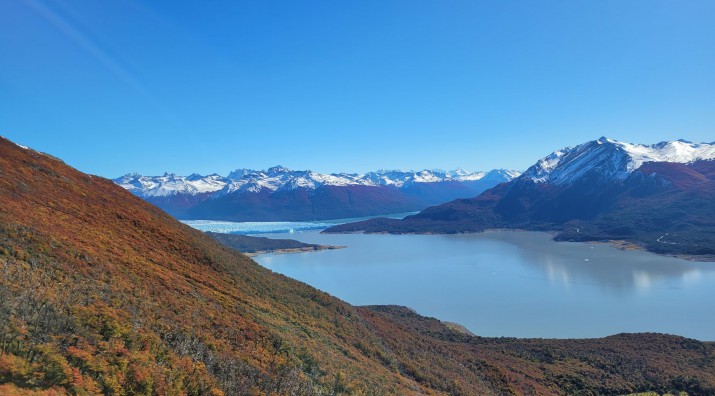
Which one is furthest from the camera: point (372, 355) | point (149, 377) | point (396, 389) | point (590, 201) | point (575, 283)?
point (590, 201)

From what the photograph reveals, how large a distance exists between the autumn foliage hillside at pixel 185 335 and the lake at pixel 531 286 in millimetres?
15671

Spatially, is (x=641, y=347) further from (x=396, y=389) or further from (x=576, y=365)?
(x=396, y=389)

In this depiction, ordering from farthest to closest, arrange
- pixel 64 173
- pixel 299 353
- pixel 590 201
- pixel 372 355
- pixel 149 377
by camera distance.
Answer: pixel 590 201 < pixel 64 173 < pixel 372 355 < pixel 299 353 < pixel 149 377

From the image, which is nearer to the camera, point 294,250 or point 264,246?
point 294,250

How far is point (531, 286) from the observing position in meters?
74.1

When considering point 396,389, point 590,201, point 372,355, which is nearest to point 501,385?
point 372,355

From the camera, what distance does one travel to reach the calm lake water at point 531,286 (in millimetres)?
54406

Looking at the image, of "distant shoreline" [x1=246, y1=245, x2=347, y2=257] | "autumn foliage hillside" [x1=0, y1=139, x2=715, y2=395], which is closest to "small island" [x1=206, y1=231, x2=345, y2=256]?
"distant shoreline" [x1=246, y1=245, x2=347, y2=257]

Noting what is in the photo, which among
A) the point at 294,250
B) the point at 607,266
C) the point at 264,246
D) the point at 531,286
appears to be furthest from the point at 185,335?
the point at 264,246

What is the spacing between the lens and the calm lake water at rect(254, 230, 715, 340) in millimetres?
54406

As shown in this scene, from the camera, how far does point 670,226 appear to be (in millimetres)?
135250

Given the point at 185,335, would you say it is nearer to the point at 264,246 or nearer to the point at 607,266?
the point at 607,266

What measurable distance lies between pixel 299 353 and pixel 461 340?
1074 inches

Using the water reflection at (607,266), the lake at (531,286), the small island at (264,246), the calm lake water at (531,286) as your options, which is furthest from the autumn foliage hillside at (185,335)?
the small island at (264,246)
